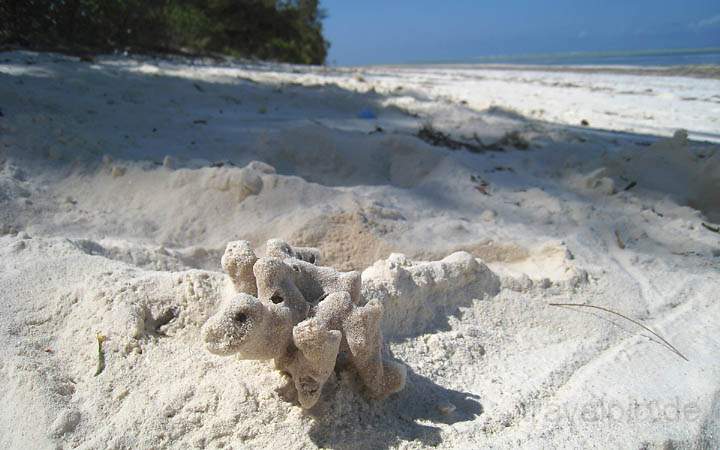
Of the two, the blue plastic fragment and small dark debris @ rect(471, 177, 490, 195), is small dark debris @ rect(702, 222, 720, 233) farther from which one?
the blue plastic fragment

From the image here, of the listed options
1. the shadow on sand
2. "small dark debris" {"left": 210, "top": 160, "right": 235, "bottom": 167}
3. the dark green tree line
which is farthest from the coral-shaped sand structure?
the dark green tree line

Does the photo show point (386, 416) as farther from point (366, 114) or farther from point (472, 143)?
point (366, 114)

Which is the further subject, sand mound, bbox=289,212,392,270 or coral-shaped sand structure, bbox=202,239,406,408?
sand mound, bbox=289,212,392,270

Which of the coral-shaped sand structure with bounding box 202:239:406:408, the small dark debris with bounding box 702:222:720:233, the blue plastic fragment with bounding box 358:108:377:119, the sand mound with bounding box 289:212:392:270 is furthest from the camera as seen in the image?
the blue plastic fragment with bounding box 358:108:377:119

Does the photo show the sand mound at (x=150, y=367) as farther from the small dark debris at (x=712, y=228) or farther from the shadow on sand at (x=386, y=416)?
the small dark debris at (x=712, y=228)

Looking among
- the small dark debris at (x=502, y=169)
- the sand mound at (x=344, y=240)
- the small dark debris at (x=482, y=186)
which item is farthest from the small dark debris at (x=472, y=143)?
the sand mound at (x=344, y=240)

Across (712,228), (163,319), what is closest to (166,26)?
(163,319)
